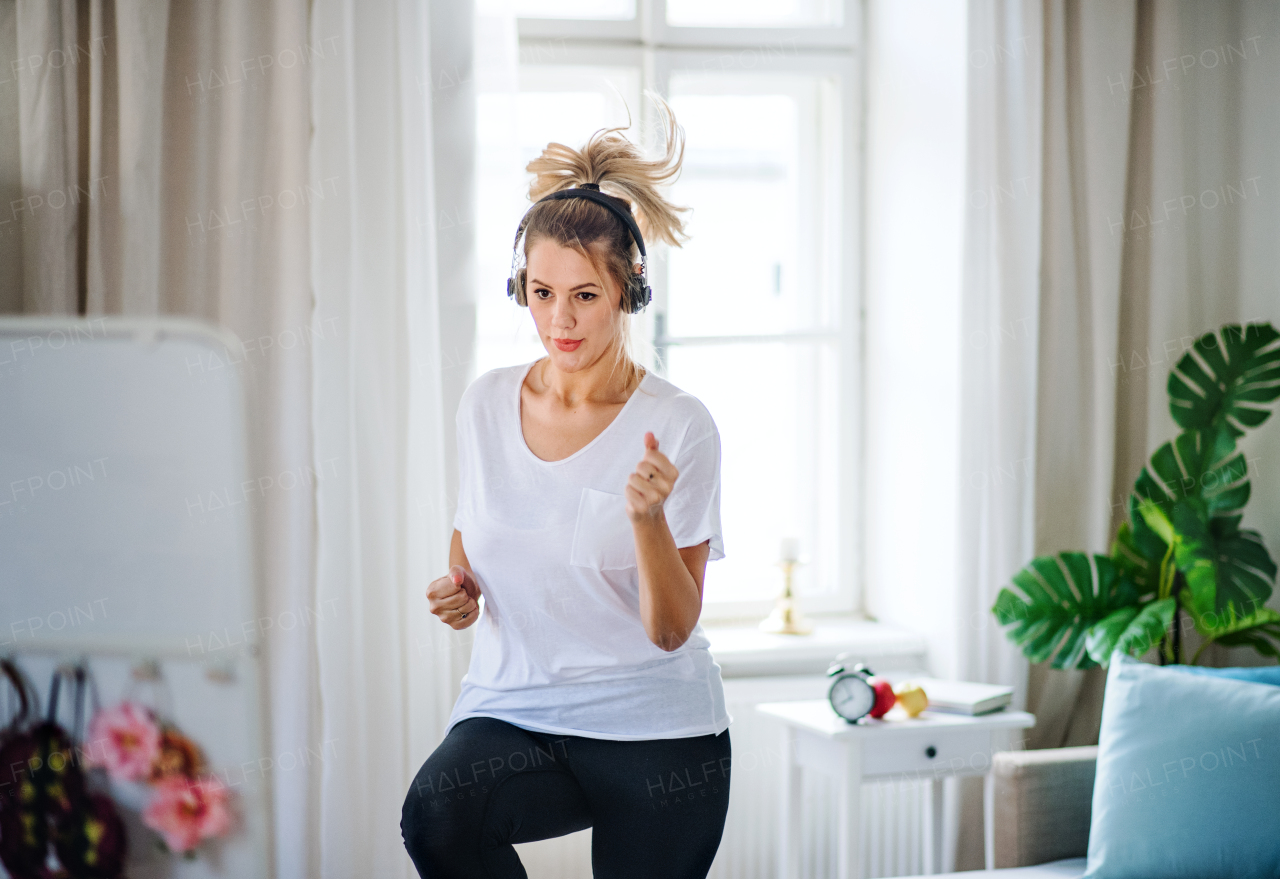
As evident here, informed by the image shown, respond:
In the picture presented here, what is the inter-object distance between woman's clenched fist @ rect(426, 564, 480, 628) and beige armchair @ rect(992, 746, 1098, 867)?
1.07 m

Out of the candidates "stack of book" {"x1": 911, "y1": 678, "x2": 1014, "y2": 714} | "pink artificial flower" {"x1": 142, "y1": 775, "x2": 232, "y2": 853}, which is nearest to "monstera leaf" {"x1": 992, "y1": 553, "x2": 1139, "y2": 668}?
"stack of book" {"x1": 911, "y1": 678, "x2": 1014, "y2": 714}

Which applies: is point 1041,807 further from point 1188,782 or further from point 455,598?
point 455,598

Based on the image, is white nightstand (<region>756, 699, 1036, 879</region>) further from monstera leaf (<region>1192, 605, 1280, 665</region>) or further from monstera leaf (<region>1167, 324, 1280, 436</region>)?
monstera leaf (<region>1167, 324, 1280, 436</region>)

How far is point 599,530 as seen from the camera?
1310 mm

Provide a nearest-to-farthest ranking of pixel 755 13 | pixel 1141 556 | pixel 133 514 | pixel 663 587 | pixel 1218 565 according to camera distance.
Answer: pixel 133 514, pixel 663 587, pixel 1218 565, pixel 1141 556, pixel 755 13

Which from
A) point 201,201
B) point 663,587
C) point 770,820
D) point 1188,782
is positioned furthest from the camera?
point 770,820

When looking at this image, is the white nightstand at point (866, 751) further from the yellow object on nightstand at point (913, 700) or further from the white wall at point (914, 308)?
the white wall at point (914, 308)

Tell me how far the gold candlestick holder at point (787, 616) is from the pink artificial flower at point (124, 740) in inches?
74.6

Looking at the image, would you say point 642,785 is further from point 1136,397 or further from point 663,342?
point 1136,397

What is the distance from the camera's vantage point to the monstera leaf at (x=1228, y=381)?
2.10 m

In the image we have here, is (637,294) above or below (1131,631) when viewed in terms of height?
above

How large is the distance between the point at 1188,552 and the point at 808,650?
2.69 ft

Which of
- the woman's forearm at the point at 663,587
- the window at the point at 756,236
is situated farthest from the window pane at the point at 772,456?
the woman's forearm at the point at 663,587

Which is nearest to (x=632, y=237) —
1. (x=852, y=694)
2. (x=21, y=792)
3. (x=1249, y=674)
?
(x=21, y=792)
